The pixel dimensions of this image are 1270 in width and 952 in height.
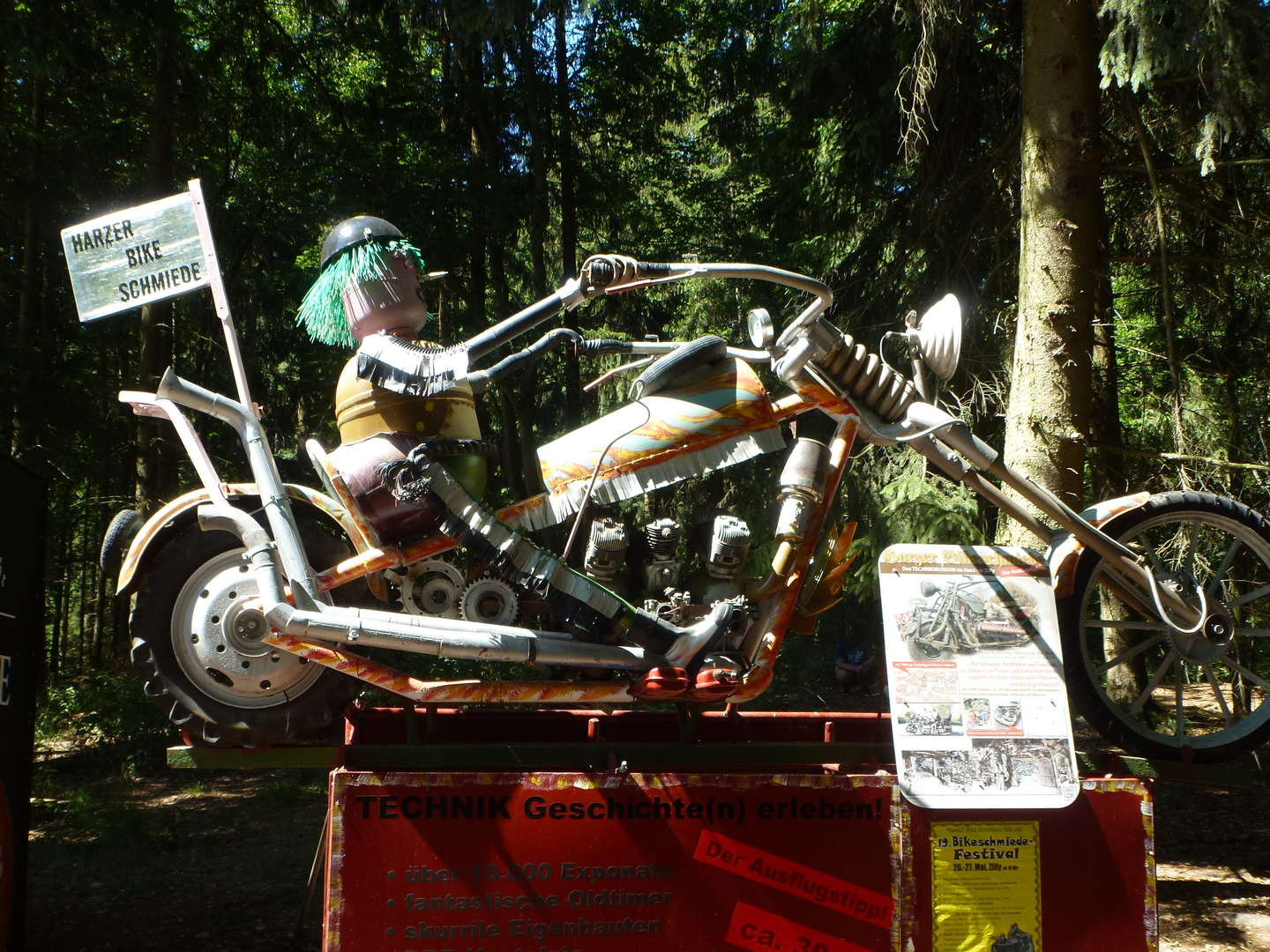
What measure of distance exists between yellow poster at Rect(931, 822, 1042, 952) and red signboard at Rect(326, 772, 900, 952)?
0.57ft

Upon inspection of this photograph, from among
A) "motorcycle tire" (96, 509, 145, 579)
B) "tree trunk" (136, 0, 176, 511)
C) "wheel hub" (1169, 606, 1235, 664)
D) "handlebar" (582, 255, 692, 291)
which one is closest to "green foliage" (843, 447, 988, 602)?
"wheel hub" (1169, 606, 1235, 664)

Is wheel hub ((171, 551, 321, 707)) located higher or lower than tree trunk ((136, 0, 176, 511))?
lower

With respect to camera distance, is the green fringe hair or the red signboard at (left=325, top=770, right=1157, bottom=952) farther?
the green fringe hair

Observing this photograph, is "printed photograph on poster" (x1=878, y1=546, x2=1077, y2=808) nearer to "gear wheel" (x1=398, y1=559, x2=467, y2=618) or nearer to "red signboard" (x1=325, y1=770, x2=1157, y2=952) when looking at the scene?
"red signboard" (x1=325, y1=770, x2=1157, y2=952)

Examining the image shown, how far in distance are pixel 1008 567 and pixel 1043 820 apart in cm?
81

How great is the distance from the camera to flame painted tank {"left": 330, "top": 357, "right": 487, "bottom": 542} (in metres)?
3.49

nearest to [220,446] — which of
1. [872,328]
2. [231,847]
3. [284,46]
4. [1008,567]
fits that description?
[284,46]

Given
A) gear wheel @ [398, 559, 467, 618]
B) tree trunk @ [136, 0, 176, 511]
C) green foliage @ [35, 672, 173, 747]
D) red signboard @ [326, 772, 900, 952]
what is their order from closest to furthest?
red signboard @ [326, 772, 900, 952] → gear wheel @ [398, 559, 467, 618] → green foliage @ [35, 672, 173, 747] → tree trunk @ [136, 0, 176, 511]

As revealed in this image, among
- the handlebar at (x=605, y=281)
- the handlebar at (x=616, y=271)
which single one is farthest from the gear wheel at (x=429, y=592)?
the handlebar at (x=616, y=271)

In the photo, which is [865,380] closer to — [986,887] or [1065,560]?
[1065,560]

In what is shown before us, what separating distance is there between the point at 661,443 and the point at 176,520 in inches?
62.5

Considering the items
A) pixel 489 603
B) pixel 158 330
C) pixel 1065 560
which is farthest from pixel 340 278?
pixel 158 330

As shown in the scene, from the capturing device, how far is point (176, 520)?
3479 mm

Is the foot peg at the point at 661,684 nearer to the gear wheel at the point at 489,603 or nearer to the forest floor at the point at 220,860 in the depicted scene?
the gear wheel at the point at 489,603
